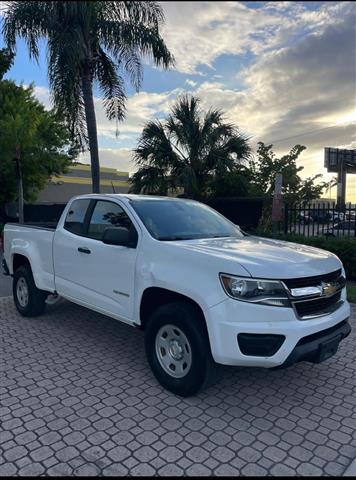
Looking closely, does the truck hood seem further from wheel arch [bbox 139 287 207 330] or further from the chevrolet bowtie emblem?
wheel arch [bbox 139 287 207 330]

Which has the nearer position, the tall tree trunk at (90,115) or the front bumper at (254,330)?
the front bumper at (254,330)

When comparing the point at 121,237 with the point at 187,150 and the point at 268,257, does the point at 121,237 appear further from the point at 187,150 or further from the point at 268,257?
the point at 187,150

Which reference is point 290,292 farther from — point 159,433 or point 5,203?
point 5,203

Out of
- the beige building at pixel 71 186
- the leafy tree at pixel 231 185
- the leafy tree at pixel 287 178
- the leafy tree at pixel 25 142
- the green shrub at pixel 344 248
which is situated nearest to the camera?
the green shrub at pixel 344 248


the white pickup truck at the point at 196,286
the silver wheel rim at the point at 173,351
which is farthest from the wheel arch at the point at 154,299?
the silver wheel rim at the point at 173,351

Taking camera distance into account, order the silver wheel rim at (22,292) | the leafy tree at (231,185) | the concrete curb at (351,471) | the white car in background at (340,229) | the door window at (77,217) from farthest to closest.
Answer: the leafy tree at (231,185), the white car in background at (340,229), the silver wheel rim at (22,292), the door window at (77,217), the concrete curb at (351,471)

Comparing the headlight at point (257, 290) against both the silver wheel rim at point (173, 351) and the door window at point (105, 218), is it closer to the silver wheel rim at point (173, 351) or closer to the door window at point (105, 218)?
the silver wheel rim at point (173, 351)

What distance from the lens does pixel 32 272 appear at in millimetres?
5508

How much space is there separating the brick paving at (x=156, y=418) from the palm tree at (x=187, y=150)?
9412 millimetres

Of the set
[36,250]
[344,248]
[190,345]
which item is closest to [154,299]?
[190,345]

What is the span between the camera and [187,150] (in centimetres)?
1344

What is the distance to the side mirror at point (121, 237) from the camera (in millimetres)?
3857

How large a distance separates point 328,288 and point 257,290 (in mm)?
818

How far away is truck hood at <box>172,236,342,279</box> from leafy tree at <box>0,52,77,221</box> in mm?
11311
